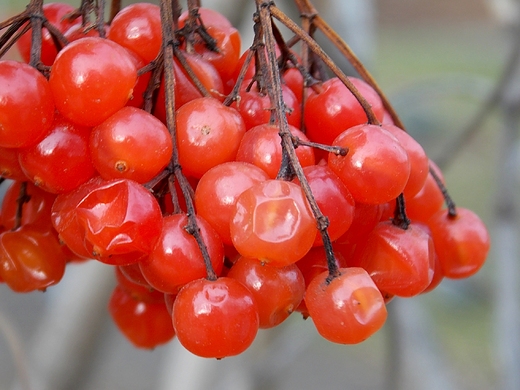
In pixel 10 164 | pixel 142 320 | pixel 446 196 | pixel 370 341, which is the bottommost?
pixel 370 341

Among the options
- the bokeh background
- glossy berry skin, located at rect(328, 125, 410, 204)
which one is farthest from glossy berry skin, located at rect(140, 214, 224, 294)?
the bokeh background

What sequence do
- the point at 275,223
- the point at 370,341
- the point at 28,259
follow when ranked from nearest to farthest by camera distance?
the point at 275,223 → the point at 28,259 → the point at 370,341

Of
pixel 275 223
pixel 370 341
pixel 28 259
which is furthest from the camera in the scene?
pixel 370 341

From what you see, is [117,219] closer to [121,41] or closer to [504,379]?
[121,41]

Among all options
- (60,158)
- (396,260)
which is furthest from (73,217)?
(396,260)

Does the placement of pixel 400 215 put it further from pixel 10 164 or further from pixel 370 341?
pixel 370 341

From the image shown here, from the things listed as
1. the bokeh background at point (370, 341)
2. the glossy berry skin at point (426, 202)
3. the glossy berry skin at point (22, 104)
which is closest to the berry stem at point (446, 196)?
the glossy berry skin at point (426, 202)

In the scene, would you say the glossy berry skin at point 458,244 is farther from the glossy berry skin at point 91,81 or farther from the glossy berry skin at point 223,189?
the glossy berry skin at point 91,81
